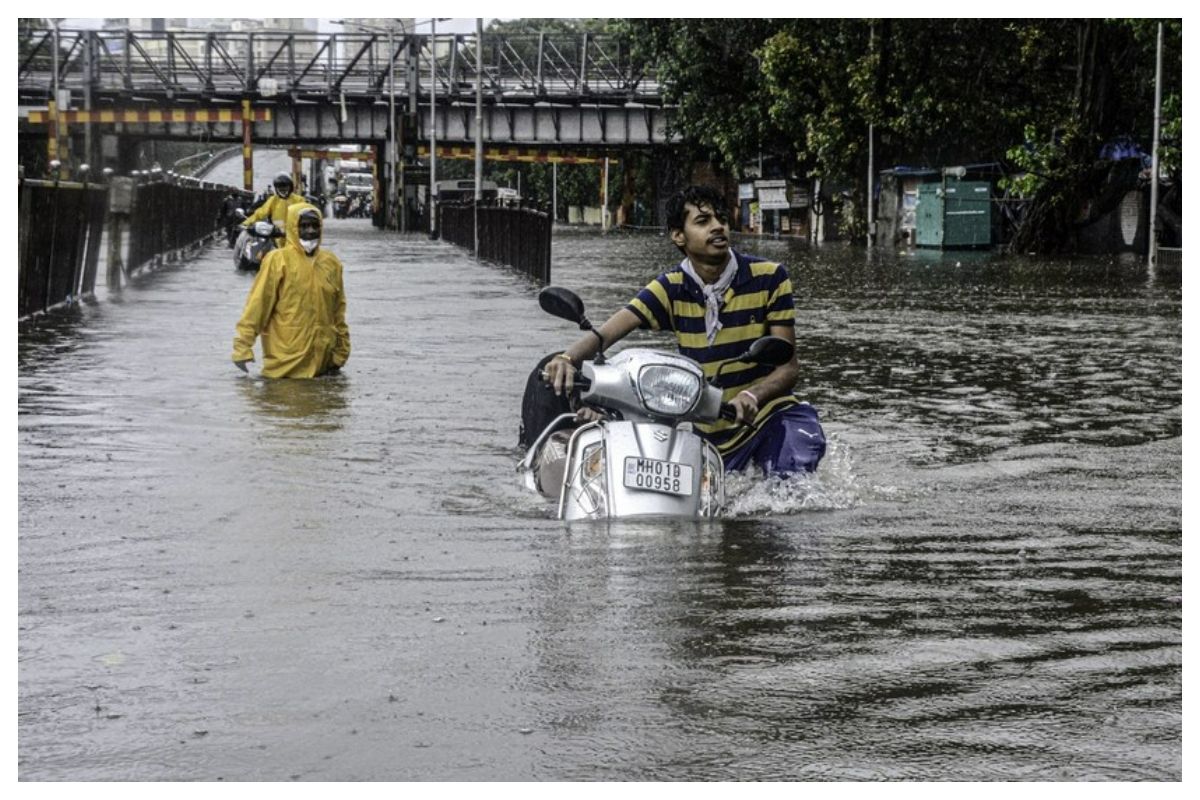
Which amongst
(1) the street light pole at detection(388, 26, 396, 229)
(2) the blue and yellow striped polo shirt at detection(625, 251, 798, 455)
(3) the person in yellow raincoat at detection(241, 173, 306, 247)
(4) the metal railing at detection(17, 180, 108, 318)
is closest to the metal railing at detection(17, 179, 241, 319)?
(4) the metal railing at detection(17, 180, 108, 318)

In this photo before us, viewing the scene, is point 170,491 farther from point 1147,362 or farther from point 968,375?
point 1147,362

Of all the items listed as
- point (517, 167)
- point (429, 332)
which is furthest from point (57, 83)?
point (517, 167)

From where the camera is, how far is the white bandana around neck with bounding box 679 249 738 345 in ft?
25.4

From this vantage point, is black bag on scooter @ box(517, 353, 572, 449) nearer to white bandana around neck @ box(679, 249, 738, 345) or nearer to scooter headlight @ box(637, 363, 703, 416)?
white bandana around neck @ box(679, 249, 738, 345)

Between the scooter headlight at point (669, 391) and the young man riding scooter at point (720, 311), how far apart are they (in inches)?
19.7

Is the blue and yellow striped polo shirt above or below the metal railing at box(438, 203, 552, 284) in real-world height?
below

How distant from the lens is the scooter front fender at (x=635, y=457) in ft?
23.7

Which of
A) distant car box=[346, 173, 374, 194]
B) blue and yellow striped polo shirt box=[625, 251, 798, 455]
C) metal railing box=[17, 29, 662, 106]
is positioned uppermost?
metal railing box=[17, 29, 662, 106]

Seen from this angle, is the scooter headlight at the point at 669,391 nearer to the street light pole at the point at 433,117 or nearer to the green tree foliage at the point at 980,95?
the green tree foliage at the point at 980,95

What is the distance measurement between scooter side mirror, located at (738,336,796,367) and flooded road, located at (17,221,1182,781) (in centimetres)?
66

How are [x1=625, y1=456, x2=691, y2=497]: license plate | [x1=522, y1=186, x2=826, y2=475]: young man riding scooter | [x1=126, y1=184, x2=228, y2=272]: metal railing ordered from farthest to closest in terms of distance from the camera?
[x1=126, y1=184, x2=228, y2=272]: metal railing → [x1=522, y1=186, x2=826, y2=475]: young man riding scooter → [x1=625, y1=456, x2=691, y2=497]: license plate

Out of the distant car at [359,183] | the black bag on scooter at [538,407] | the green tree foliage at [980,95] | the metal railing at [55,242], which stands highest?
the distant car at [359,183]

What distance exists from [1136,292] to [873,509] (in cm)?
1908

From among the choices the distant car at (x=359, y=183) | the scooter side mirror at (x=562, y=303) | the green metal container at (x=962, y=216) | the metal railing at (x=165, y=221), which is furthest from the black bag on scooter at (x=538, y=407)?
the distant car at (x=359, y=183)
